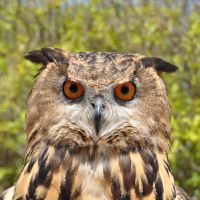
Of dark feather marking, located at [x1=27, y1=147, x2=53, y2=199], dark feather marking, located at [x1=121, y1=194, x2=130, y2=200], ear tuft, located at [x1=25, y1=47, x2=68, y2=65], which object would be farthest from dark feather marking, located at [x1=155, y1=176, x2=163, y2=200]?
ear tuft, located at [x1=25, y1=47, x2=68, y2=65]

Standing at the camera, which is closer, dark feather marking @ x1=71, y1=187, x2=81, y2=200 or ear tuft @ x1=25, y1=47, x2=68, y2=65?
dark feather marking @ x1=71, y1=187, x2=81, y2=200

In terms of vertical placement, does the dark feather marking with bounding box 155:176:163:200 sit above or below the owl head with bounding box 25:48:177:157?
below

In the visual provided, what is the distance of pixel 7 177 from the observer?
464cm

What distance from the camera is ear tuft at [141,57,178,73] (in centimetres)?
258

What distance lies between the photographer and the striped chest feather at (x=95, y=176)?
7.75 ft

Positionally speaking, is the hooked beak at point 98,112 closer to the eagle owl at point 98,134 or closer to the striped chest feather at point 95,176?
the eagle owl at point 98,134

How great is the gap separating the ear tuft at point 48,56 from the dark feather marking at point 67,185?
43cm

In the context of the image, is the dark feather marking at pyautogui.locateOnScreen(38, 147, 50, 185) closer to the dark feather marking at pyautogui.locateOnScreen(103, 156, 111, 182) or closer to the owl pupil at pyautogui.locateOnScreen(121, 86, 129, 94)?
the dark feather marking at pyautogui.locateOnScreen(103, 156, 111, 182)

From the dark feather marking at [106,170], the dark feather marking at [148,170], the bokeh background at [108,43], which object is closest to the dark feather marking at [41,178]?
the dark feather marking at [106,170]

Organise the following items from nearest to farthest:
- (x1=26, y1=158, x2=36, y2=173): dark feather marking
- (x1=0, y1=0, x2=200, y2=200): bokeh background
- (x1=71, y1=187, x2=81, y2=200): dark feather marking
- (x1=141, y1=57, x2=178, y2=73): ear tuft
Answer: (x1=71, y1=187, x2=81, y2=200): dark feather marking < (x1=26, y1=158, x2=36, y2=173): dark feather marking < (x1=141, y1=57, x2=178, y2=73): ear tuft < (x1=0, y1=0, x2=200, y2=200): bokeh background

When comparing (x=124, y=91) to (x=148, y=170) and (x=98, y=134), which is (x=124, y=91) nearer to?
(x=98, y=134)

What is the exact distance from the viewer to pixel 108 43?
564 centimetres

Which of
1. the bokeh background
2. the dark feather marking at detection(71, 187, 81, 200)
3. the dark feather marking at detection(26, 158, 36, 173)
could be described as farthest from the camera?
the bokeh background

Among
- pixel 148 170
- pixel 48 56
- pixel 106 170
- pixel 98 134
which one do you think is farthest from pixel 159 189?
pixel 48 56
